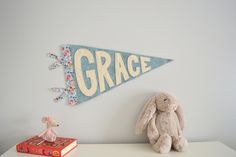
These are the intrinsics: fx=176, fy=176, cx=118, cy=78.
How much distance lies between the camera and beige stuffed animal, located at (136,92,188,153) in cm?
98

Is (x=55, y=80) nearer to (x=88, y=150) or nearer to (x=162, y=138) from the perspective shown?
(x=88, y=150)

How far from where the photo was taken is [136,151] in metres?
0.98

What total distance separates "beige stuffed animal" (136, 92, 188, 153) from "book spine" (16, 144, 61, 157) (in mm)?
472

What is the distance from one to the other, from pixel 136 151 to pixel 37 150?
533mm

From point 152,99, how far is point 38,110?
74 cm

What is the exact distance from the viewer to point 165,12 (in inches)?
43.2

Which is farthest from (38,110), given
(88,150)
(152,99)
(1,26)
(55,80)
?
(152,99)

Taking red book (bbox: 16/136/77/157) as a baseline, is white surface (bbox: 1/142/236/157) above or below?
below

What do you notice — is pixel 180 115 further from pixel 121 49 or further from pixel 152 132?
pixel 121 49

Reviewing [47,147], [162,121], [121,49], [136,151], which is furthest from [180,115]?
[47,147]

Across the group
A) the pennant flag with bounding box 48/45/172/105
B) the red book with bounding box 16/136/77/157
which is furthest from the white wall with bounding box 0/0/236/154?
the red book with bounding box 16/136/77/157

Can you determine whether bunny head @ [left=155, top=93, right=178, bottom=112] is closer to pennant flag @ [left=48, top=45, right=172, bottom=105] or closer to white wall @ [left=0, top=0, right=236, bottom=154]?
white wall @ [left=0, top=0, right=236, bottom=154]

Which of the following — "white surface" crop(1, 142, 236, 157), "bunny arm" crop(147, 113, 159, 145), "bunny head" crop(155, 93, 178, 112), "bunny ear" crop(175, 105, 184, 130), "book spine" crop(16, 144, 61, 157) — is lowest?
"white surface" crop(1, 142, 236, 157)

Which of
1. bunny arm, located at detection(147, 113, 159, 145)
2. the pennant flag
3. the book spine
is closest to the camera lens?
the book spine
